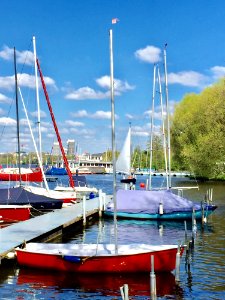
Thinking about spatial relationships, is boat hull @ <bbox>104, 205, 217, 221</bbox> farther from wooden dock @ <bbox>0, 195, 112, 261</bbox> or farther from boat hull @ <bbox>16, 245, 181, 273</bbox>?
boat hull @ <bbox>16, 245, 181, 273</bbox>

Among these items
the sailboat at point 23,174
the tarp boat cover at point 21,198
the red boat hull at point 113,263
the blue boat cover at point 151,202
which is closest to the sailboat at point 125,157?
the blue boat cover at point 151,202

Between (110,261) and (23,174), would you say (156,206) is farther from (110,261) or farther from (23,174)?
(23,174)

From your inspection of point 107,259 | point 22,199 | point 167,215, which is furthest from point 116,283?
point 22,199

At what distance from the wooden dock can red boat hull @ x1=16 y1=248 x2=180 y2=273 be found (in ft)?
6.61

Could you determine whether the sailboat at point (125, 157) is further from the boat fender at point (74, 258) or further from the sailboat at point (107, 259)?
the boat fender at point (74, 258)

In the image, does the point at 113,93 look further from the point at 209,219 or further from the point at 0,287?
the point at 209,219

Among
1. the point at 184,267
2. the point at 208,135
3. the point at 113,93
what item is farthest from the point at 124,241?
the point at 208,135

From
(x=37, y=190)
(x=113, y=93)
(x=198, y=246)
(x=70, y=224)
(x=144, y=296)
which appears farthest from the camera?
(x=37, y=190)

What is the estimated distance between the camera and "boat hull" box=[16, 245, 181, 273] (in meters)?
17.3

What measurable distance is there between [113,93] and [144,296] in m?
7.08

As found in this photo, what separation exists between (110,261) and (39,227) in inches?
351

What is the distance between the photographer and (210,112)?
70.8 metres

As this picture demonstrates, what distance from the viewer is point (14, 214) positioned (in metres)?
29.7

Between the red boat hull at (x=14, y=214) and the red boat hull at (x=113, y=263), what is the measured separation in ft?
39.2
